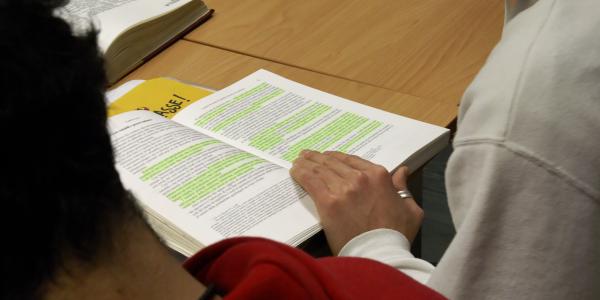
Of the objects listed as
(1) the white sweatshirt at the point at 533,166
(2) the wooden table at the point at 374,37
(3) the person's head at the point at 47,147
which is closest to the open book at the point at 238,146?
(2) the wooden table at the point at 374,37

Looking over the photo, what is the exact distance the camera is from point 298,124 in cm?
96

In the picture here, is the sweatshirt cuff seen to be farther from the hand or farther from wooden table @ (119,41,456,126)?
wooden table @ (119,41,456,126)

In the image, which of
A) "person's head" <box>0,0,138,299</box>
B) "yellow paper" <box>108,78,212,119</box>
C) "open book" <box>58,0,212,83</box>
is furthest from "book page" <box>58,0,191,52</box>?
"person's head" <box>0,0,138,299</box>

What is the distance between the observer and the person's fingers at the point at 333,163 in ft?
2.76

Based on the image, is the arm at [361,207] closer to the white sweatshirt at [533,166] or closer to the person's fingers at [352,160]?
the person's fingers at [352,160]

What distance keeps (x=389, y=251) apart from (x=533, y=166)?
25cm

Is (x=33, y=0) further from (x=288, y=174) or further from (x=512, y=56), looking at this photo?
(x=288, y=174)

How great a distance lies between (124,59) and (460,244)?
2.59 feet

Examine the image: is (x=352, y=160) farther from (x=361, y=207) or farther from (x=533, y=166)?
(x=533, y=166)

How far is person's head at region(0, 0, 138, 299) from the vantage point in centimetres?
24

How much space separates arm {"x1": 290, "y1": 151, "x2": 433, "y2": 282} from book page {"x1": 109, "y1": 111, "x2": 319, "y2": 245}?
2 cm

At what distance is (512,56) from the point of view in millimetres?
570

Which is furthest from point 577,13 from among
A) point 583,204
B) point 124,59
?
point 124,59

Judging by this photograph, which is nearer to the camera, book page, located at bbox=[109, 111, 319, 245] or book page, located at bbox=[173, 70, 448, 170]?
book page, located at bbox=[109, 111, 319, 245]
